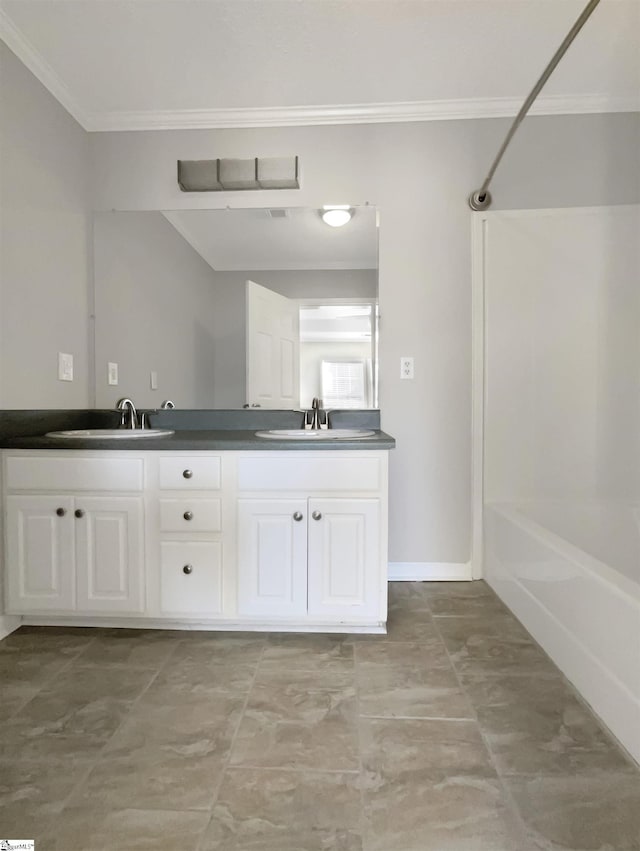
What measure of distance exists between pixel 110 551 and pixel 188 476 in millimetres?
403

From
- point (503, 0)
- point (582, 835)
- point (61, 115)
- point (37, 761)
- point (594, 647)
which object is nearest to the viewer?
point (582, 835)

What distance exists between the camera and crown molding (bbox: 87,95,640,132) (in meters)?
2.04

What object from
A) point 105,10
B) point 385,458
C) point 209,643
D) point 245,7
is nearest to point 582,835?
point 385,458

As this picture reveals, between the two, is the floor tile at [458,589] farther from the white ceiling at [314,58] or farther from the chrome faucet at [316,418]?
the white ceiling at [314,58]

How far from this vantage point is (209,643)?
161 cm

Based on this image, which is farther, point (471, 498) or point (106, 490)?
point (471, 498)

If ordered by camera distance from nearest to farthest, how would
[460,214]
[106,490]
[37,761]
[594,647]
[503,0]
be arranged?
[37,761]
[594,647]
[503,0]
[106,490]
[460,214]

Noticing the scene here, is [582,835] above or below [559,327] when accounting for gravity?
below

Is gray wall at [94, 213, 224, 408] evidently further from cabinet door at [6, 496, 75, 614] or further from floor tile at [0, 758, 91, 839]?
floor tile at [0, 758, 91, 839]

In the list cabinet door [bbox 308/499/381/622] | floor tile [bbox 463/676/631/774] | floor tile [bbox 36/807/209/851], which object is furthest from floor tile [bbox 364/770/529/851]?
cabinet door [bbox 308/499/381/622]

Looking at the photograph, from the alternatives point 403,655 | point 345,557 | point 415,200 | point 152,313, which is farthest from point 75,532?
point 415,200

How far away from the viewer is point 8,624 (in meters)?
1.69

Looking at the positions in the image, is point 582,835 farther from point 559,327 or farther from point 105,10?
point 105,10

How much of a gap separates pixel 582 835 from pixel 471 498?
1.38 m
